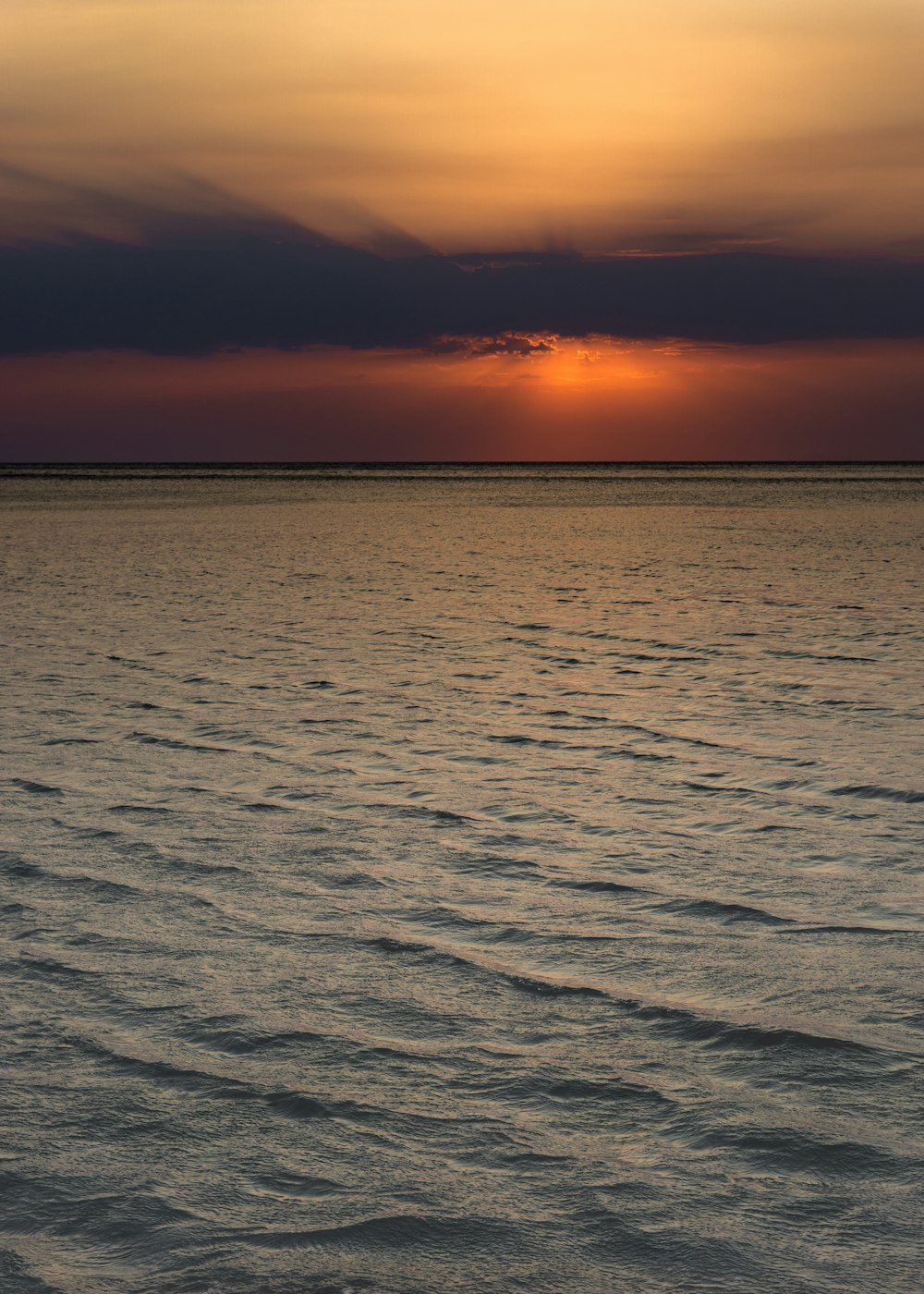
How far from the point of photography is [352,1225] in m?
4.19

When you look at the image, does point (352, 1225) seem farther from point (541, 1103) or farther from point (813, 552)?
point (813, 552)

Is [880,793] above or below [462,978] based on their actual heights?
above

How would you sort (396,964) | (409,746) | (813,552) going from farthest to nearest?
(813,552) → (409,746) → (396,964)

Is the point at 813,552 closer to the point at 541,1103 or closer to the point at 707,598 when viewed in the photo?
the point at 707,598

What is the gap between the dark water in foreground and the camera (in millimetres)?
4160

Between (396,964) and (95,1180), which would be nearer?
(95,1180)

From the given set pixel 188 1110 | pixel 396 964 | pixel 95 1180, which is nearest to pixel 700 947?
pixel 396 964

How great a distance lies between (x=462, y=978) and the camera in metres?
6.29

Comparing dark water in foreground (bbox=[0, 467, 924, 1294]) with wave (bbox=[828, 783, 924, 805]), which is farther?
wave (bbox=[828, 783, 924, 805])

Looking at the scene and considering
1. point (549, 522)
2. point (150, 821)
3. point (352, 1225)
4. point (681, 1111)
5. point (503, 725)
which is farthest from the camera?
point (549, 522)

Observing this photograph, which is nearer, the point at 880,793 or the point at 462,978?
the point at 462,978

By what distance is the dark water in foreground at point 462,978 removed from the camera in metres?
4.16

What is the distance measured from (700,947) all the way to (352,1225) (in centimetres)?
297

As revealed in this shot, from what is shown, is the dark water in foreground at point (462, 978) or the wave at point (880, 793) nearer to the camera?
A: the dark water in foreground at point (462, 978)
